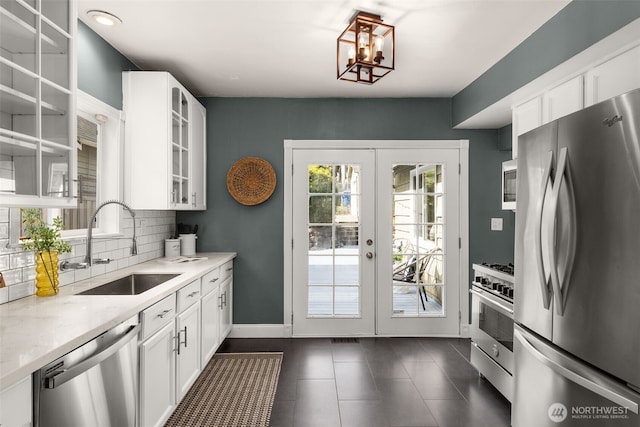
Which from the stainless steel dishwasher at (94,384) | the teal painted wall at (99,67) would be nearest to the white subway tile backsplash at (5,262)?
the stainless steel dishwasher at (94,384)

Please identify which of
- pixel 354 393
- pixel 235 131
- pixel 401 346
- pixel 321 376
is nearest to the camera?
pixel 354 393

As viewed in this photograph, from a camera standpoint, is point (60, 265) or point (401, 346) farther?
point (401, 346)

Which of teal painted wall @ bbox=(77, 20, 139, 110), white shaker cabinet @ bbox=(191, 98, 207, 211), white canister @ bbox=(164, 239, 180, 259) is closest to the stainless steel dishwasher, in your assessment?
teal painted wall @ bbox=(77, 20, 139, 110)

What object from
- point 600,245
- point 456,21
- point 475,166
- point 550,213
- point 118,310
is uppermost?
point 456,21

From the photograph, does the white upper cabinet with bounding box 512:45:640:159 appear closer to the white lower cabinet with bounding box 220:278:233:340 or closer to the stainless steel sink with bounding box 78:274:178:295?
the stainless steel sink with bounding box 78:274:178:295

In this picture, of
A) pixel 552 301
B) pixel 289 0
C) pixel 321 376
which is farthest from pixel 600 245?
pixel 321 376

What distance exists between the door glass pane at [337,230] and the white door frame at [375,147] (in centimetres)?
21

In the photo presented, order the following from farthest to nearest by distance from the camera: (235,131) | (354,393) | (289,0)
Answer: (235,131) < (354,393) < (289,0)

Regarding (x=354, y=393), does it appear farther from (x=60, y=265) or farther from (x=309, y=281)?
(x=60, y=265)

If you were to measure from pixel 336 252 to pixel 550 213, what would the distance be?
8.97ft

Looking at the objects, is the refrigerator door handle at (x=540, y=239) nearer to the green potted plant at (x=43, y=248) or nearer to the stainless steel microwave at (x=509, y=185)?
the stainless steel microwave at (x=509, y=185)

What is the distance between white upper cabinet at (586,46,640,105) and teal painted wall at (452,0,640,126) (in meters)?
0.15

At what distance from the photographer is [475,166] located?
4387 mm

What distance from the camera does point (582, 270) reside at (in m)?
1.63
